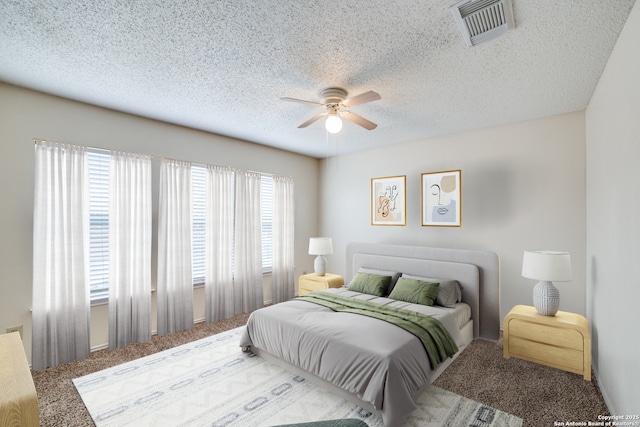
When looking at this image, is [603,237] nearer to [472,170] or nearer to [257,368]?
[472,170]

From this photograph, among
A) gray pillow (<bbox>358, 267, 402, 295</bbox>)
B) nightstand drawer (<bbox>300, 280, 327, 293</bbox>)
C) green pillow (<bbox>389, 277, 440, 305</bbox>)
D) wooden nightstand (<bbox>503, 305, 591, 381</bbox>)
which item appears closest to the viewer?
wooden nightstand (<bbox>503, 305, 591, 381</bbox>)

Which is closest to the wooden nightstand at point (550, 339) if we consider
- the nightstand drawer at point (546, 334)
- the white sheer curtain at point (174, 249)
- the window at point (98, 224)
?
the nightstand drawer at point (546, 334)

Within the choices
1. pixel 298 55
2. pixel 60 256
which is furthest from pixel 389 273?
pixel 60 256

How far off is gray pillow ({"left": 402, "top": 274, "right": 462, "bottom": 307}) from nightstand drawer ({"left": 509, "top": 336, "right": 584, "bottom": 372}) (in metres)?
0.67

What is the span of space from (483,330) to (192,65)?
4215 millimetres

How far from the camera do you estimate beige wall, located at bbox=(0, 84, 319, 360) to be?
2.83 metres

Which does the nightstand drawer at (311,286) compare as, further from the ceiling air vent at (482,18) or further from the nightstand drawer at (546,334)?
the ceiling air vent at (482,18)

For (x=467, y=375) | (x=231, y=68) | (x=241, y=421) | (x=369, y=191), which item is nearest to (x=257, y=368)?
(x=241, y=421)

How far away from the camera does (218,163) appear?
4461 mm

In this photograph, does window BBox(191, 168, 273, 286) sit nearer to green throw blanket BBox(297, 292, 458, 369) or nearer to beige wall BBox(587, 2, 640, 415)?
green throw blanket BBox(297, 292, 458, 369)

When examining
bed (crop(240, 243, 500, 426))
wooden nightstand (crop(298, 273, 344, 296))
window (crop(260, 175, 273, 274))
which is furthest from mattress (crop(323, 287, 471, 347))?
window (crop(260, 175, 273, 274))

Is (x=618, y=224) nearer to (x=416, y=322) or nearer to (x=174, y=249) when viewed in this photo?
(x=416, y=322)

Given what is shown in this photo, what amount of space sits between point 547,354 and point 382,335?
69.0 inches

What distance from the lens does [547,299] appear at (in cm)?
300
